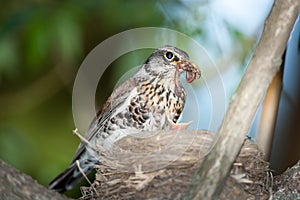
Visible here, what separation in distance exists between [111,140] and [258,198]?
3.37ft

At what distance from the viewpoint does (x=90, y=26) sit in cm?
379

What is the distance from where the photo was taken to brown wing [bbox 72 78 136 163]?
3.40 meters

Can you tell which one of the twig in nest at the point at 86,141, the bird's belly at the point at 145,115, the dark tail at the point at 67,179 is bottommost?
the dark tail at the point at 67,179

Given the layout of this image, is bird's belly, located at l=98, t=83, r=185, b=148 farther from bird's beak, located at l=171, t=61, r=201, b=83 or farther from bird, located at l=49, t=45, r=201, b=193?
bird's beak, located at l=171, t=61, r=201, b=83

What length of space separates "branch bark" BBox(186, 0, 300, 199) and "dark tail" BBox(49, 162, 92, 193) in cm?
157

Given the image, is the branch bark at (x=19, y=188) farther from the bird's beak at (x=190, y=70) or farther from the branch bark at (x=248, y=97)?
the bird's beak at (x=190, y=70)

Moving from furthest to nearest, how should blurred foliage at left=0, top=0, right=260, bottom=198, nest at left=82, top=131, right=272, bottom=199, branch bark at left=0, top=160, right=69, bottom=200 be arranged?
blurred foliage at left=0, top=0, right=260, bottom=198
nest at left=82, top=131, right=272, bottom=199
branch bark at left=0, top=160, right=69, bottom=200

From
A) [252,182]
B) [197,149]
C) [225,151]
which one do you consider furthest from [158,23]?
[225,151]

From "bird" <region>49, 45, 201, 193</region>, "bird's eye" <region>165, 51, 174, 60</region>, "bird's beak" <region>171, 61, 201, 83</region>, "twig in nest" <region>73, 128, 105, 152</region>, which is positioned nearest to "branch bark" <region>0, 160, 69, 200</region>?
"twig in nest" <region>73, 128, 105, 152</region>

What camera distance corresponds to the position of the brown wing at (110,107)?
340 centimetres

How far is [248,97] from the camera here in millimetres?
1997

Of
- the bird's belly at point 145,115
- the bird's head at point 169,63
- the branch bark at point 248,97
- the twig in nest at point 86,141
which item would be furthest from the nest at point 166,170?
the bird's head at point 169,63

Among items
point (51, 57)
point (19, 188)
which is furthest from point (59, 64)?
point (19, 188)

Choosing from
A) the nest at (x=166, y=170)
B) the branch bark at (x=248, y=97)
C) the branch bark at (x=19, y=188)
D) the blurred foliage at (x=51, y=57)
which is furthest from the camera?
the blurred foliage at (x=51, y=57)
